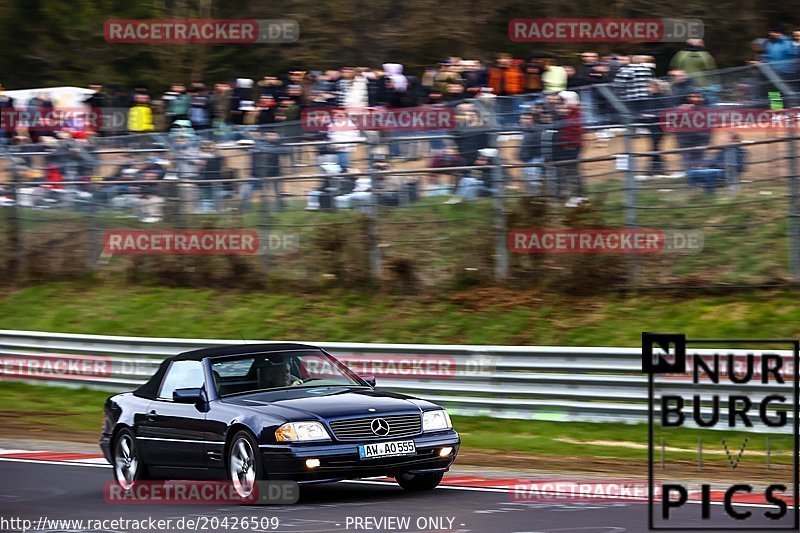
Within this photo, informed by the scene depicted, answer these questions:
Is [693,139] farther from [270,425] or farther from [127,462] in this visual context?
[270,425]

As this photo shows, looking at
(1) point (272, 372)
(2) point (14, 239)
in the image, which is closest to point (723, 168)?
(1) point (272, 372)

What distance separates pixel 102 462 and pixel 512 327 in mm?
6960

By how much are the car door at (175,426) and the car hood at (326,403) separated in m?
0.41

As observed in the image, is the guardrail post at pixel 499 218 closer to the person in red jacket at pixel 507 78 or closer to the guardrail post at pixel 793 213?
the person in red jacket at pixel 507 78

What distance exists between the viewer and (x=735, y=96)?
1648 centimetres

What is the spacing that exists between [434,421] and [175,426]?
2.19m

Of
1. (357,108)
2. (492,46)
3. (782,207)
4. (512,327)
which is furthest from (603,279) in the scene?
(492,46)

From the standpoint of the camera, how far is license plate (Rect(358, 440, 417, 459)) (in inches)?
390

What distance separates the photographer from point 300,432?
985 cm

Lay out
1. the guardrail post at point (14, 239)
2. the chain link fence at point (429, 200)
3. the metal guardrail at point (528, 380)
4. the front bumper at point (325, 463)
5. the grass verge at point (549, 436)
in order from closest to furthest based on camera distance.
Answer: the front bumper at point (325, 463) < the grass verge at point (549, 436) < the metal guardrail at point (528, 380) < the chain link fence at point (429, 200) < the guardrail post at point (14, 239)

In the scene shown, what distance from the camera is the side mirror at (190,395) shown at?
35.3 feet

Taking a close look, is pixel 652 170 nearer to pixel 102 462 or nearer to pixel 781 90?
pixel 781 90

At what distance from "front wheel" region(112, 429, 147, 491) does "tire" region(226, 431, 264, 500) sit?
1.46m

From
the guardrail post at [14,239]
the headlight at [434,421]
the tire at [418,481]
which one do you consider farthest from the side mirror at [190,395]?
the guardrail post at [14,239]
